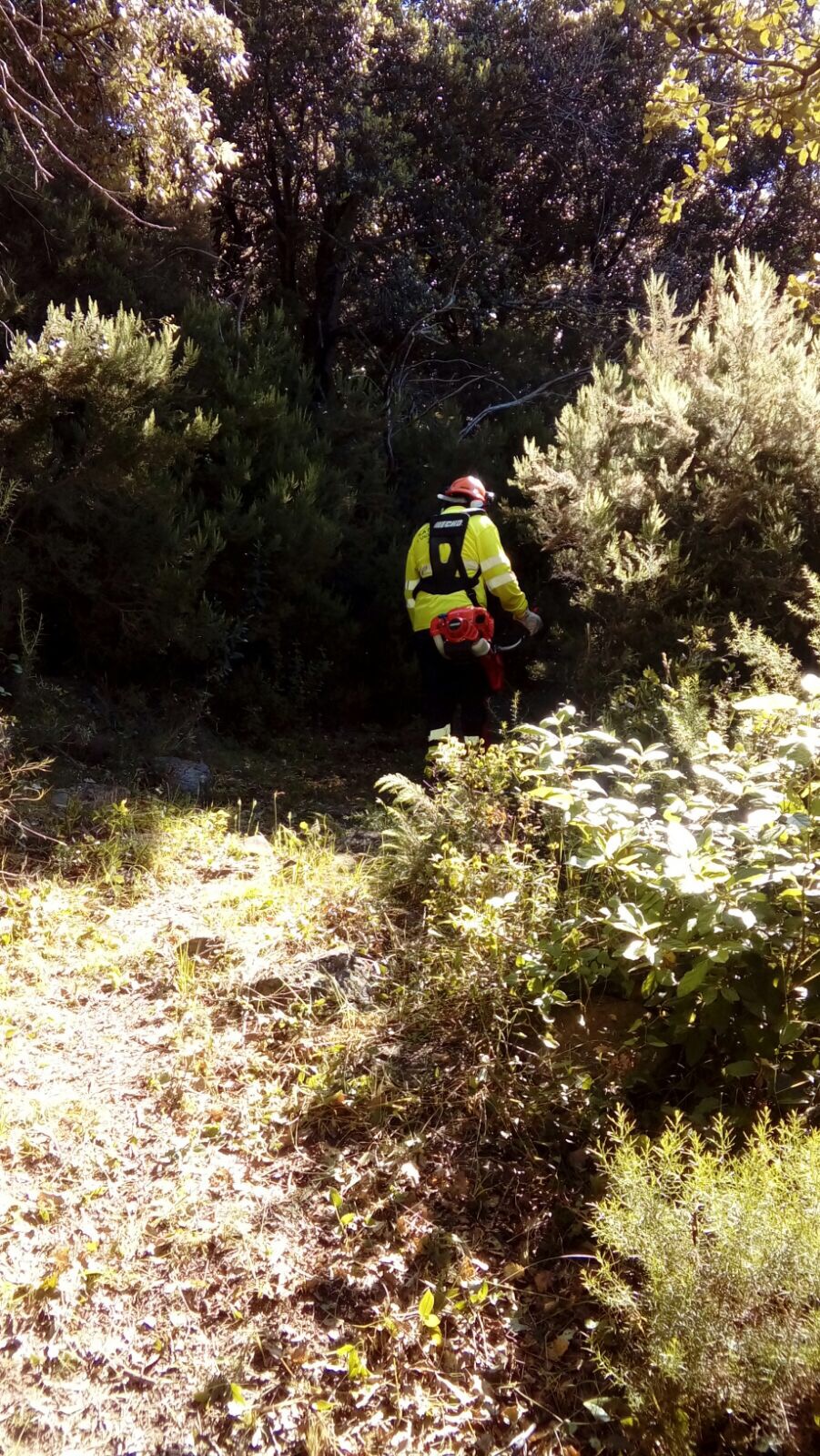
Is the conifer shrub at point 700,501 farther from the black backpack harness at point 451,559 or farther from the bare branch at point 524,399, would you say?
the bare branch at point 524,399

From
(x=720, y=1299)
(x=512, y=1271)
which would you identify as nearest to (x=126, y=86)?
(x=512, y=1271)

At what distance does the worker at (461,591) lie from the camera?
21.1 ft

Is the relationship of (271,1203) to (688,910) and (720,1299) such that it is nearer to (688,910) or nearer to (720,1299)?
(720,1299)

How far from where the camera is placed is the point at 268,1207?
2.91m

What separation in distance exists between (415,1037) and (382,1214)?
0.70 m

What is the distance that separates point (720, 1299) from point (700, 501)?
186 inches

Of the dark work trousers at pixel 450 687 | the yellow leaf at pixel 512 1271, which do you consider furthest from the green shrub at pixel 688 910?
the dark work trousers at pixel 450 687

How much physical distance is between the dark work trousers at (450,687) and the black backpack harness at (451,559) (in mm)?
396

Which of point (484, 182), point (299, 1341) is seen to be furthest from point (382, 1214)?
point (484, 182)

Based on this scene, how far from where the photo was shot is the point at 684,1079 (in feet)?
9.43

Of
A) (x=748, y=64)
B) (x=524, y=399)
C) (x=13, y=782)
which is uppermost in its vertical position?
(x=748, y=64)

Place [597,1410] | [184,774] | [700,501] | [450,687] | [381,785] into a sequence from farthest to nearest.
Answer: [450,687]
[184,774]
[700,501]
[381,785]
[597,1410]

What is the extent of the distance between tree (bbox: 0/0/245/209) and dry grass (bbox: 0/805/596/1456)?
217 inches

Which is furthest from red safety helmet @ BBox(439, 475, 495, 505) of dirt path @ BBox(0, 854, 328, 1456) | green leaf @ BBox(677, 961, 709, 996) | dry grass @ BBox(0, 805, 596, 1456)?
green leaf @ BBox(677, 961, 709, 996)
